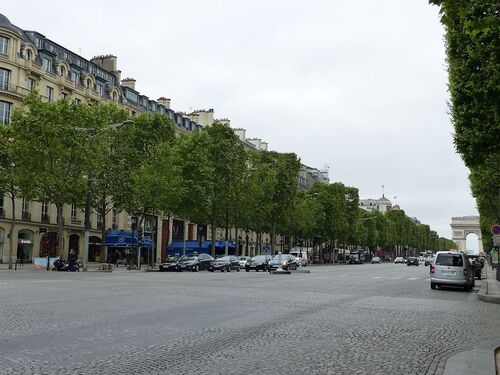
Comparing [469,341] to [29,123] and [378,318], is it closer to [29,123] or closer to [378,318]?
[378,318]

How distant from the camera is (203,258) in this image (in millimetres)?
49250

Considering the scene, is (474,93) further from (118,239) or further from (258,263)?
(118,239)

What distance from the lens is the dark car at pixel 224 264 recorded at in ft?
156

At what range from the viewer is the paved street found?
7.57 meters

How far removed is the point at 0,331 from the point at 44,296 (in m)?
7.67

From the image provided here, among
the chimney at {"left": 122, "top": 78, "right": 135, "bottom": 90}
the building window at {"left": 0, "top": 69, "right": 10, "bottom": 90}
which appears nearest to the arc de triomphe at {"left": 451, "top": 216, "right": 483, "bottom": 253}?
the chimney at {"left": 122, "top": 78, "right": 135, "bottom": 90}

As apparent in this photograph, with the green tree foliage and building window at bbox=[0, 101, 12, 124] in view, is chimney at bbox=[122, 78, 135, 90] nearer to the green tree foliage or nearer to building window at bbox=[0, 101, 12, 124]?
building window at bbox=[0, 101, 12, 124]

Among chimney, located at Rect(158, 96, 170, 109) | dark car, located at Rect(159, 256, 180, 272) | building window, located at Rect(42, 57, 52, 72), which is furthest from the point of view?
chimney, located at Rect(158, 96, 170, 109)

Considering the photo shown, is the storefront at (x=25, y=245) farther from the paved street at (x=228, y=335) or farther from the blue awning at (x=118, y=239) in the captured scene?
the paved street at (x=228, y=335)

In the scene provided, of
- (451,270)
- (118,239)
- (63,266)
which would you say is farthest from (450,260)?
(118,239)

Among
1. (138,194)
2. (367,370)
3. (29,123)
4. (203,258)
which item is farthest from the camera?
(203,258)

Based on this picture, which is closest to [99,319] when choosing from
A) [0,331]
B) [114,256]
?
[0,331]

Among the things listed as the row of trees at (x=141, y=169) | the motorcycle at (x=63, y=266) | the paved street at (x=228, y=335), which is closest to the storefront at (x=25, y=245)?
the row of trees at (x=141, y=169)

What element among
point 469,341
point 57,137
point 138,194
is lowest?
point 469,341
